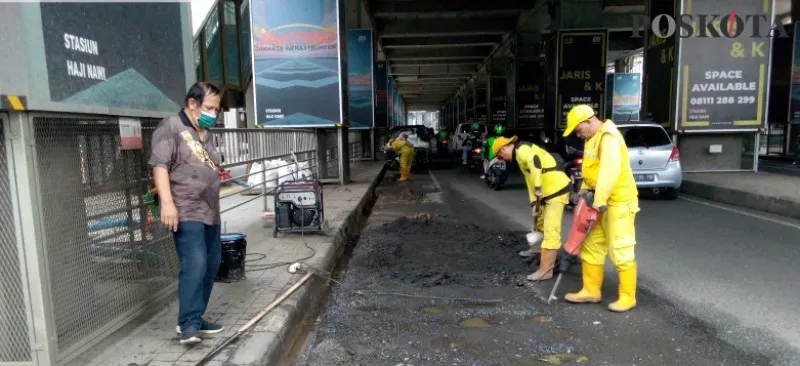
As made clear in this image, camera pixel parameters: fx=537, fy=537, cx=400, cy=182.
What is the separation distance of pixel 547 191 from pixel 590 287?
1.10 metres

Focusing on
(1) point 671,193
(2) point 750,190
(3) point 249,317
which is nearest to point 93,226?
(3) point 249,317

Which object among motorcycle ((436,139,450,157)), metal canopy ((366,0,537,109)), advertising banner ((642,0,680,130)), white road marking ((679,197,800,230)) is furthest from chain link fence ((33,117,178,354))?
motorcycle ((436,139,450,157))

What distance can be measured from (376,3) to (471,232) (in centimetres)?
1716

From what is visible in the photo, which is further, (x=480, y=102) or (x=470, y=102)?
(x=470, y=102)

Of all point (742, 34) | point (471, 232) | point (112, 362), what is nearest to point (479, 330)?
point (112, 362)

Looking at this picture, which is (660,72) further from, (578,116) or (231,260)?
(231,260)

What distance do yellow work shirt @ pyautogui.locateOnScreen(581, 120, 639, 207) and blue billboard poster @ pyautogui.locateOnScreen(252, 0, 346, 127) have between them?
871 cm

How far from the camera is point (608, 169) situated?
4270mm

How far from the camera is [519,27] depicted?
25047 mm

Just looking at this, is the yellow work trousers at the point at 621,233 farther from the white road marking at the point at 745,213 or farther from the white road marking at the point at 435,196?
the white road marking at the point at 435,196

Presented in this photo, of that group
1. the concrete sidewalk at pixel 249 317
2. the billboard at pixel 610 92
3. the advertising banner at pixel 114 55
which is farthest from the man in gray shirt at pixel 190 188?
the billboard at pixel 610 92

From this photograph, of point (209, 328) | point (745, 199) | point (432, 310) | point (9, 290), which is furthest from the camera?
point (745, 199)

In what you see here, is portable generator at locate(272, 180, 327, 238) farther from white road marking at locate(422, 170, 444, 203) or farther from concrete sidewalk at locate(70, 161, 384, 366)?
white road marking at locate(422, 170, 444, 203)

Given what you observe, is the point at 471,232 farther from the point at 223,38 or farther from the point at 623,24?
the point at 623,24
